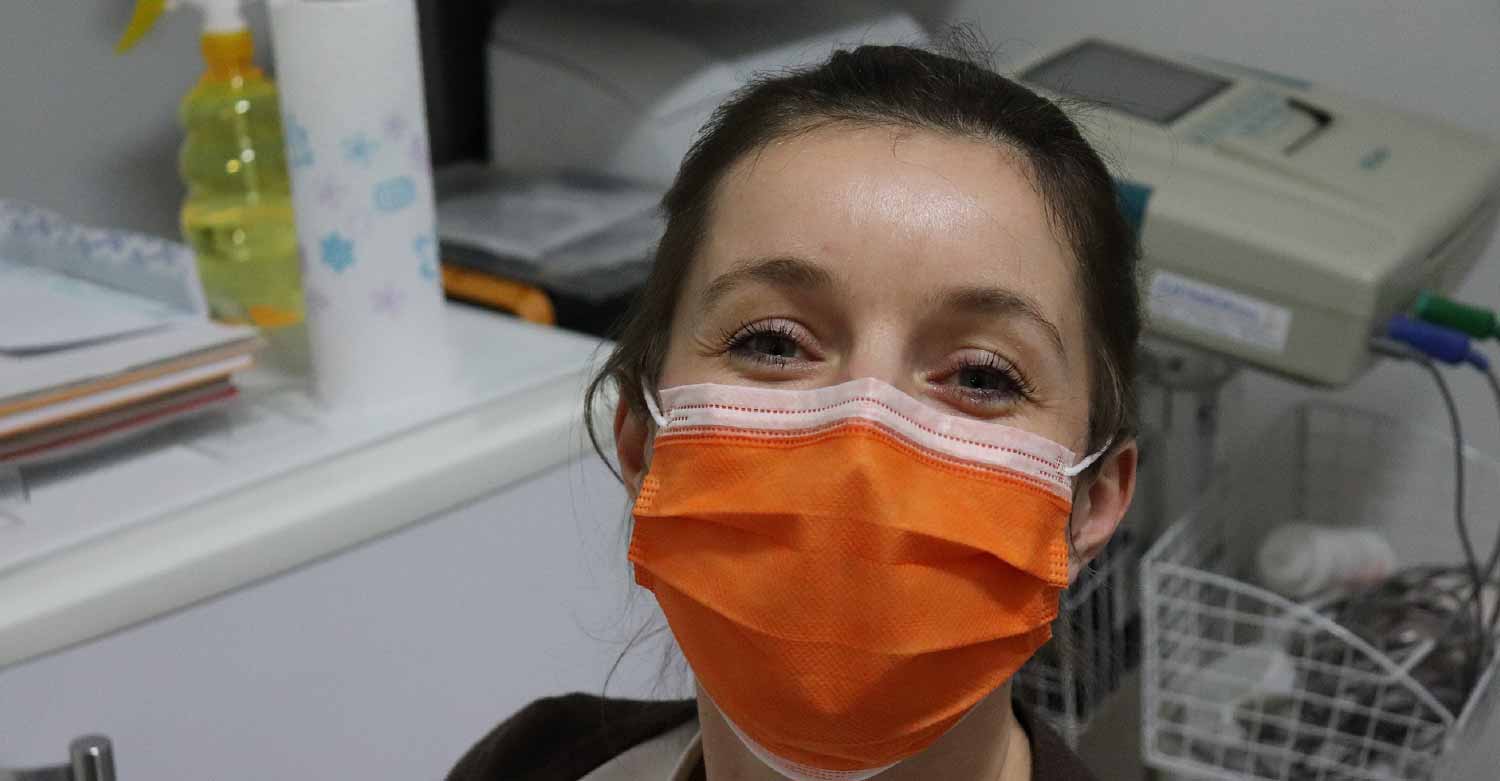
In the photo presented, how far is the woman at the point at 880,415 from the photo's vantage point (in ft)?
2.58

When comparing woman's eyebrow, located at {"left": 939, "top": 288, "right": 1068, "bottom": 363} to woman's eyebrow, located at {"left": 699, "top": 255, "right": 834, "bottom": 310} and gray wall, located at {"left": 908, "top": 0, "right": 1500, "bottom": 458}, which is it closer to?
woman's eyebrow, located at {"left": 699, "top": 255, "right": 834, "bottom": 310}

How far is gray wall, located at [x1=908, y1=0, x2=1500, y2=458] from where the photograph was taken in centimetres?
172

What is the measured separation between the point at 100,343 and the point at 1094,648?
1109 mm

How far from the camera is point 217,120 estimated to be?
145cm

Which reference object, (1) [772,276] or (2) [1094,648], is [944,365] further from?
(2) [1094,648]

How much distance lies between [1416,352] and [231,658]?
1003 millimetres

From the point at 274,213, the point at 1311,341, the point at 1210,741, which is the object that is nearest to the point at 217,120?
the point at 274,213

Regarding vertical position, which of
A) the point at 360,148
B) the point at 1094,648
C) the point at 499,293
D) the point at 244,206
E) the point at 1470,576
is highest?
the point at 360,148

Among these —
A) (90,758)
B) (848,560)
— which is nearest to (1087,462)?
(848,560)

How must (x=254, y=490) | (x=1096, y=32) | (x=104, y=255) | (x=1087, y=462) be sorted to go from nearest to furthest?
(x=1087, y=462)
(x=254, y=490)
(x=104, y=255)
(x=1096, y=32)

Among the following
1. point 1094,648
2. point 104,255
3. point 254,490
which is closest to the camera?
point 254,490

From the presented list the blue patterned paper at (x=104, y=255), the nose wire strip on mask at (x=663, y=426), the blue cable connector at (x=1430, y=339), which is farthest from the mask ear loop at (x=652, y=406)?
the blue cable connector at (x=1430, y=339)

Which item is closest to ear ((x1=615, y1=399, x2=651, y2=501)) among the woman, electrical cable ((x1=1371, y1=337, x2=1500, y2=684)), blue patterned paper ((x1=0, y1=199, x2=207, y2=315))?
the woman

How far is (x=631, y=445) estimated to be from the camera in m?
0.96
